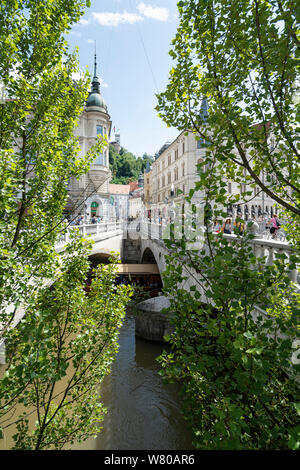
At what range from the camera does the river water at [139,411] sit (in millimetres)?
7492

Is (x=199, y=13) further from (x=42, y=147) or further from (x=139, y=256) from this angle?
(x=139, y=256)

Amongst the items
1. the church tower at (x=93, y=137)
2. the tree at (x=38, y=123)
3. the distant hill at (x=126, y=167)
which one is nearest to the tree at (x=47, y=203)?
the tree at (x=38, y=123)

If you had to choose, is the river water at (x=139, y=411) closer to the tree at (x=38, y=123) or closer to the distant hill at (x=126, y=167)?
the tree at (x=38, y=123)

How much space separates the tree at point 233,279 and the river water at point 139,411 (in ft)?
21.5

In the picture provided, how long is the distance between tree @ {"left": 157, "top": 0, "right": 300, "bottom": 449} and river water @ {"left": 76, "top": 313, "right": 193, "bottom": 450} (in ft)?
21.5

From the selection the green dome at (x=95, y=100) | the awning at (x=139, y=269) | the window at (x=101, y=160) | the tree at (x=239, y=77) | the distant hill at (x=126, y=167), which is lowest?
the awning at (x=139, y=269)

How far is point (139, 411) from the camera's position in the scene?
883 cm

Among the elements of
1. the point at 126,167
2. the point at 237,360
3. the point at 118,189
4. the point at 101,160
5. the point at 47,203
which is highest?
the point at 126,167

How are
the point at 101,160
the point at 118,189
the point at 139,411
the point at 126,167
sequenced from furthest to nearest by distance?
the point at 126,167 < the point at 118,189 < the point at 101,160 < the point at 139,411

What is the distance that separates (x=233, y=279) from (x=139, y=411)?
9.07m

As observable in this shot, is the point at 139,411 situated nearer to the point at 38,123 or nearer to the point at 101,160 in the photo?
the point at 38,123

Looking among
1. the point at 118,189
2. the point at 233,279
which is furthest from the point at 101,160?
the point at 118,189

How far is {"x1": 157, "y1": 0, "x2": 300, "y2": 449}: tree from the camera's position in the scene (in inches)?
67.9
